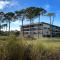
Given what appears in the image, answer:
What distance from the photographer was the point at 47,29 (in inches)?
2534

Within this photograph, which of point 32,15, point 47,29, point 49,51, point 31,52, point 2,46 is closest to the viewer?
point 2,46

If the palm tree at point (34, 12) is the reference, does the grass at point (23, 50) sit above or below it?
below

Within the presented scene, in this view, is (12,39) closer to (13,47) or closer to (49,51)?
(13,47)

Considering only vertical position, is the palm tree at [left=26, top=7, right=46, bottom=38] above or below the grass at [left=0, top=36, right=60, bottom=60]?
above

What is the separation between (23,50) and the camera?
554 centimetres

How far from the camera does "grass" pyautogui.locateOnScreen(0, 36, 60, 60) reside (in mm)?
5375

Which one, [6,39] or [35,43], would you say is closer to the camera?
[6,39]

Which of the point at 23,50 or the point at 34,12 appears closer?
the point at 23,50

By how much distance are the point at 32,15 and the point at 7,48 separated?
113ft

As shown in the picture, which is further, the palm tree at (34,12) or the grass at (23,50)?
the palm tree at (34,12)

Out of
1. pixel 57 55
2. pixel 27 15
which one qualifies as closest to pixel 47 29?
pixel 27 15

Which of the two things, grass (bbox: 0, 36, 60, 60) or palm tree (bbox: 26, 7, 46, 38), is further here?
palm tree (bbox: 26, 7, 46, 38)

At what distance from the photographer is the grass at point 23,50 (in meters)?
5.38

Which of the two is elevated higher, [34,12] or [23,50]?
[34,12]
